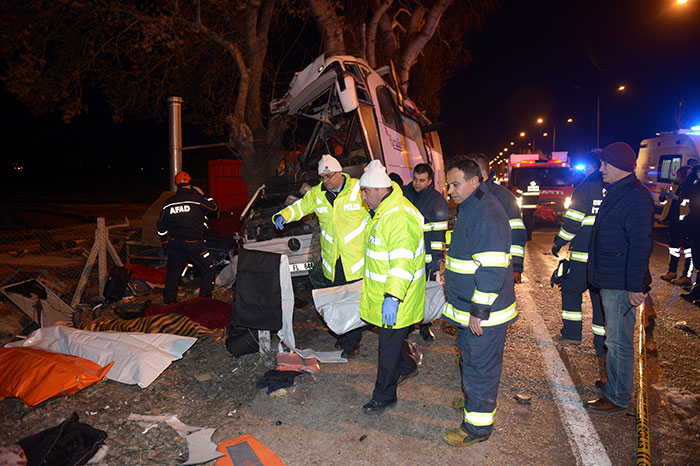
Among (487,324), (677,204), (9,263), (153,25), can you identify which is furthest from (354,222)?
(153,25)

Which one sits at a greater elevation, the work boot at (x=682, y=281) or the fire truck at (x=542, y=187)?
the fire truck at (x=542, y=187)

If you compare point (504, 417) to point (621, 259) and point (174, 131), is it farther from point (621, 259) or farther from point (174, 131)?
point (174, 131)

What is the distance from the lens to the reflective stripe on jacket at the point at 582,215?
4.67 meters

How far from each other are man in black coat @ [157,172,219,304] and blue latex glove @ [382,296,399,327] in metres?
4.09

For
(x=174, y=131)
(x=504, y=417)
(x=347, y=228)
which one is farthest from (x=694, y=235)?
(x=174, y=131)

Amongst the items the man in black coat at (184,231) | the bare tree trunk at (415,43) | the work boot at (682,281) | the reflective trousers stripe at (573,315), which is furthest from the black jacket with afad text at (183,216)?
the bare tree trunk at (415,43)

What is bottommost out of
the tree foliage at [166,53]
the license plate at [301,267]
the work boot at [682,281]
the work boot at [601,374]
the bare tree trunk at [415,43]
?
the work boot at [601,374]

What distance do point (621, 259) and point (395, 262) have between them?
1.79 meters

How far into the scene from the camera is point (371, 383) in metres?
4.17

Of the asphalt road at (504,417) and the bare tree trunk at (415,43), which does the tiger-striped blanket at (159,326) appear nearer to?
the asphalt road at (504,417)

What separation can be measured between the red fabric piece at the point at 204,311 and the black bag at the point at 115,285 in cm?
141

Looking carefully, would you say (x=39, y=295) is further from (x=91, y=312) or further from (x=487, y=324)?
(x=487, y=324)

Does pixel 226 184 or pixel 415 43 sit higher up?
pixel 415 43

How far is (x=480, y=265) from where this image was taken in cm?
297
